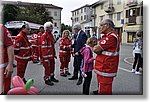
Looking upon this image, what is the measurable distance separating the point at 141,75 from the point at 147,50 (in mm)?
214

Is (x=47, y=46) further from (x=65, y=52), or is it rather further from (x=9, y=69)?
(x=9, y=69)

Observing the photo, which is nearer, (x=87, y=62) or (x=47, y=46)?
(x=87, y=62)

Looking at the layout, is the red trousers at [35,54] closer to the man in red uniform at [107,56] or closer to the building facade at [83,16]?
the building facade at [83,16]

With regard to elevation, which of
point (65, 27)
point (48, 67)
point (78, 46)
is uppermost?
point (65, 27)

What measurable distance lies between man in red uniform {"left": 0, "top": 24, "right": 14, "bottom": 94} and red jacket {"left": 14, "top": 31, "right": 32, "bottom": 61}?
11.7 inches

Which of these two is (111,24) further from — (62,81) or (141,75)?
(62,81)

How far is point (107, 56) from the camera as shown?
1875 mm

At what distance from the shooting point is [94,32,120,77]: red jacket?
1862 mm

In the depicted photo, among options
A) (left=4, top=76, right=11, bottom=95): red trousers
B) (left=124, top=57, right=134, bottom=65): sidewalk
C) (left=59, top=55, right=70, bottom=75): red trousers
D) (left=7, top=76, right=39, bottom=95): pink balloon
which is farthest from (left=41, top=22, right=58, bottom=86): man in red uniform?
(left=124, top=57, right=134, bottom=65): sidewalk

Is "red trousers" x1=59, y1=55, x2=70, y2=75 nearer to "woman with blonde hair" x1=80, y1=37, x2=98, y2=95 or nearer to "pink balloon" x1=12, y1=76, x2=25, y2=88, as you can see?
"woman with blonde hair" x1=80, y1=37, x2=98, y2=95

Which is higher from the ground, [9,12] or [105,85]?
[9,12]

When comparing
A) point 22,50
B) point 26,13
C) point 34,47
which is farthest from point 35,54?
point 26,13

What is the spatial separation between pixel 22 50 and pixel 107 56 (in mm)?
851

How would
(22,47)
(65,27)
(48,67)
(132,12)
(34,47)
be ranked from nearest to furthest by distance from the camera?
(132,12)
(65,27)
(22,47)
(48,67)
(34,47)
